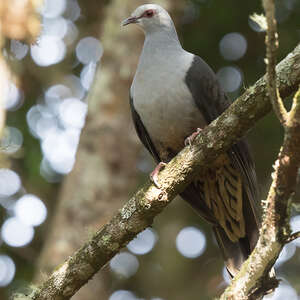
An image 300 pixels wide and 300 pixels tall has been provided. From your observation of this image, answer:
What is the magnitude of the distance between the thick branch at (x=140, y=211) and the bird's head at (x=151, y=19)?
1.96 meters

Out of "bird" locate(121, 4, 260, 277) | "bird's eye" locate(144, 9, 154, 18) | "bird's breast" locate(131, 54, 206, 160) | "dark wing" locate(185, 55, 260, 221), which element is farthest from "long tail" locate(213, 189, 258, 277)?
"bird's eye" locate(144, 9, 154, 18)

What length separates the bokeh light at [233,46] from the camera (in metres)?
7.16

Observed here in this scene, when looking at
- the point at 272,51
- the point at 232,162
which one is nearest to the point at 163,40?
the point at 232,162

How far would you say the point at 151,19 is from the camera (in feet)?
16.5

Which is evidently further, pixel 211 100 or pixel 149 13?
pixel 149 13

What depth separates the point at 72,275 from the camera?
3344mm

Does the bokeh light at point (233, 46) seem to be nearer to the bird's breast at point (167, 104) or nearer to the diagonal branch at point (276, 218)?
the bird's breast at point (167, 104)

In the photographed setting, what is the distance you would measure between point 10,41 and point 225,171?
179 cm

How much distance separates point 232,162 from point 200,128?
332 millimetres

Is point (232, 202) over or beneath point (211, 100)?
beneath

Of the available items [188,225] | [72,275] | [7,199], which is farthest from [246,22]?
[72,275]

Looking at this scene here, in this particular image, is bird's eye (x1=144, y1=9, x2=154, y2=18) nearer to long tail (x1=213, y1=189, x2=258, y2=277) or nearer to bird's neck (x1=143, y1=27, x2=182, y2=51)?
bird's neck (x1=143, y1=27, x2=182, y2=51)

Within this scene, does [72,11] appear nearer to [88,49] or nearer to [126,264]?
[88,49]

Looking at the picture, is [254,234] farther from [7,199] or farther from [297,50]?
[7,199]
